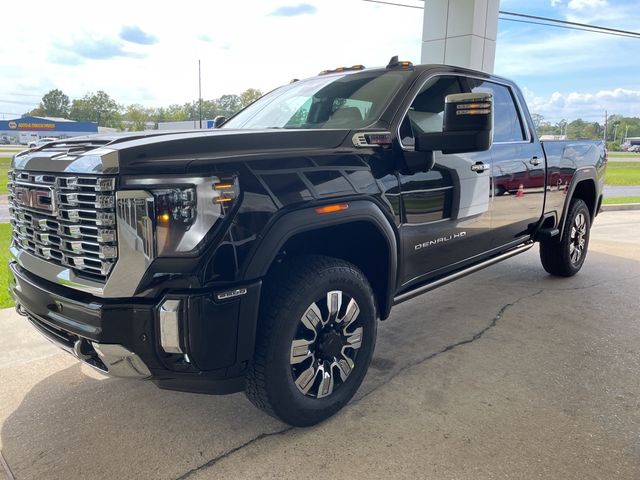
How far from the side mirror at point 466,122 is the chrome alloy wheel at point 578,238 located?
10.9 ft

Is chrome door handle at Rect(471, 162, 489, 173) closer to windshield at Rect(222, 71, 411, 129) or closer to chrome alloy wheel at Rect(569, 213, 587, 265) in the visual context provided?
windshield at Rect(222, 71, 411, 129)

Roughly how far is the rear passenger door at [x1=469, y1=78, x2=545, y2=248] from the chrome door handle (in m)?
0.16

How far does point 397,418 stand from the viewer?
2.80 meters

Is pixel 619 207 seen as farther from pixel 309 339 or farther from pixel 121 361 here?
pixel 121 361

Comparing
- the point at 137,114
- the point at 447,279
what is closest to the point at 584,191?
the point at 447,279

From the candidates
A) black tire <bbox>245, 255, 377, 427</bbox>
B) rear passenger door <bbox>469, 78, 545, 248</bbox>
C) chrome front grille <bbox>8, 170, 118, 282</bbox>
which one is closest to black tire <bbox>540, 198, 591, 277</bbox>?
rear passenger door <bbox>469, 78, 545, 248</bbox>

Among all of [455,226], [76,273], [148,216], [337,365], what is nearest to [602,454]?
[337,365]

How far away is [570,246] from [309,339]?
4.07 m

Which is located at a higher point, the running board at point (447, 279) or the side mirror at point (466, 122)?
the side mirror at point (466, 122)

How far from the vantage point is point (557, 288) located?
5344 mm

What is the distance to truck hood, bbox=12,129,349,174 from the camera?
2.11 metres

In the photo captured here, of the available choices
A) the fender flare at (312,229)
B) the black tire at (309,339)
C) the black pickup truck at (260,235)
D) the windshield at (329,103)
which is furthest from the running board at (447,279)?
the windshield at (329,103)

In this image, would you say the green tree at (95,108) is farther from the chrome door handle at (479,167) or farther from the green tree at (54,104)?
the chrome door handle at (479,167)

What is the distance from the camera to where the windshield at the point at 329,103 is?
3.27 metres
